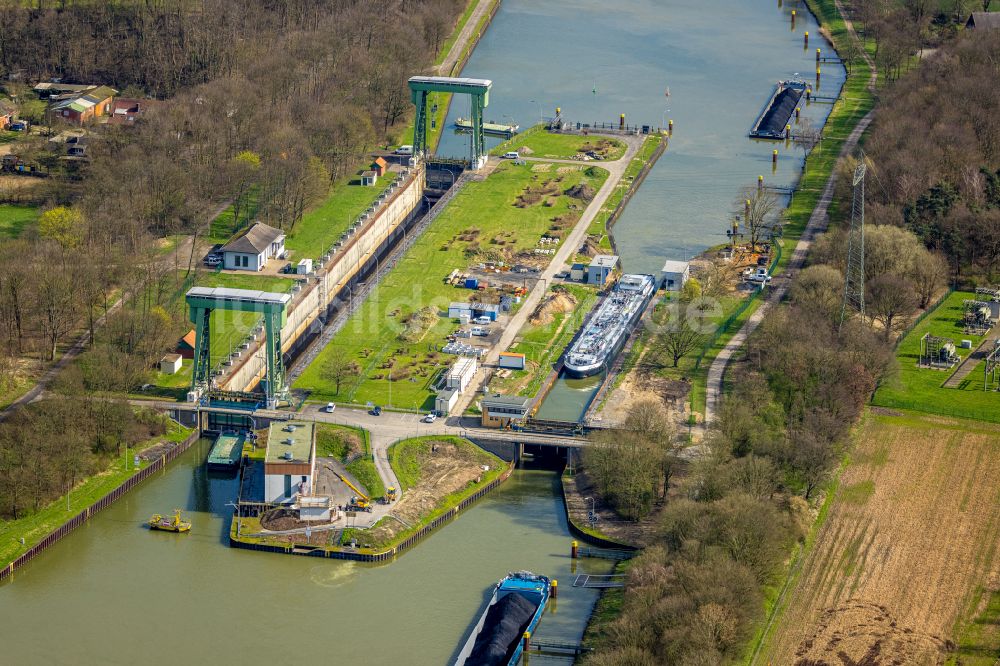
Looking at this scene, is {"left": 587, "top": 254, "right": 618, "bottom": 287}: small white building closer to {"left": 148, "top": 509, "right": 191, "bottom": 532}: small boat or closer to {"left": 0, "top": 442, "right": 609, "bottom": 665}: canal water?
{"left": 0, "top": 442, "right": 609, "bottom": 665}: canal water

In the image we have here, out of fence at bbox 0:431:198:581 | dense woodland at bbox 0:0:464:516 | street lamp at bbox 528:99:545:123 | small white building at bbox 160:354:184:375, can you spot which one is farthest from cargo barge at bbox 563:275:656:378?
street lamp at bbox 528:99:545:123

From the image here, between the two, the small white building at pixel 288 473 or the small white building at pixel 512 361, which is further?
the small white building at pixel 512 361

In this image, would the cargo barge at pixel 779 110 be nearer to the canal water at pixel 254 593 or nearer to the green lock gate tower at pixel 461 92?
the green lock gate tower at pixel 461 92

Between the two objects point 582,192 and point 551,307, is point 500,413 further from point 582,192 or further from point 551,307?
point 582,192

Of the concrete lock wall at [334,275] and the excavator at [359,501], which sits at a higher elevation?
the concrete lock wall at [334,275]

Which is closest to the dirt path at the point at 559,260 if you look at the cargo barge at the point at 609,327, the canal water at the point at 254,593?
the cargo barge at the point at 609,327

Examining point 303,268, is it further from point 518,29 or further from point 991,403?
point 518,29

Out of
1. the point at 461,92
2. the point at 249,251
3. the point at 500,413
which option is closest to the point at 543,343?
the point at 500,413
